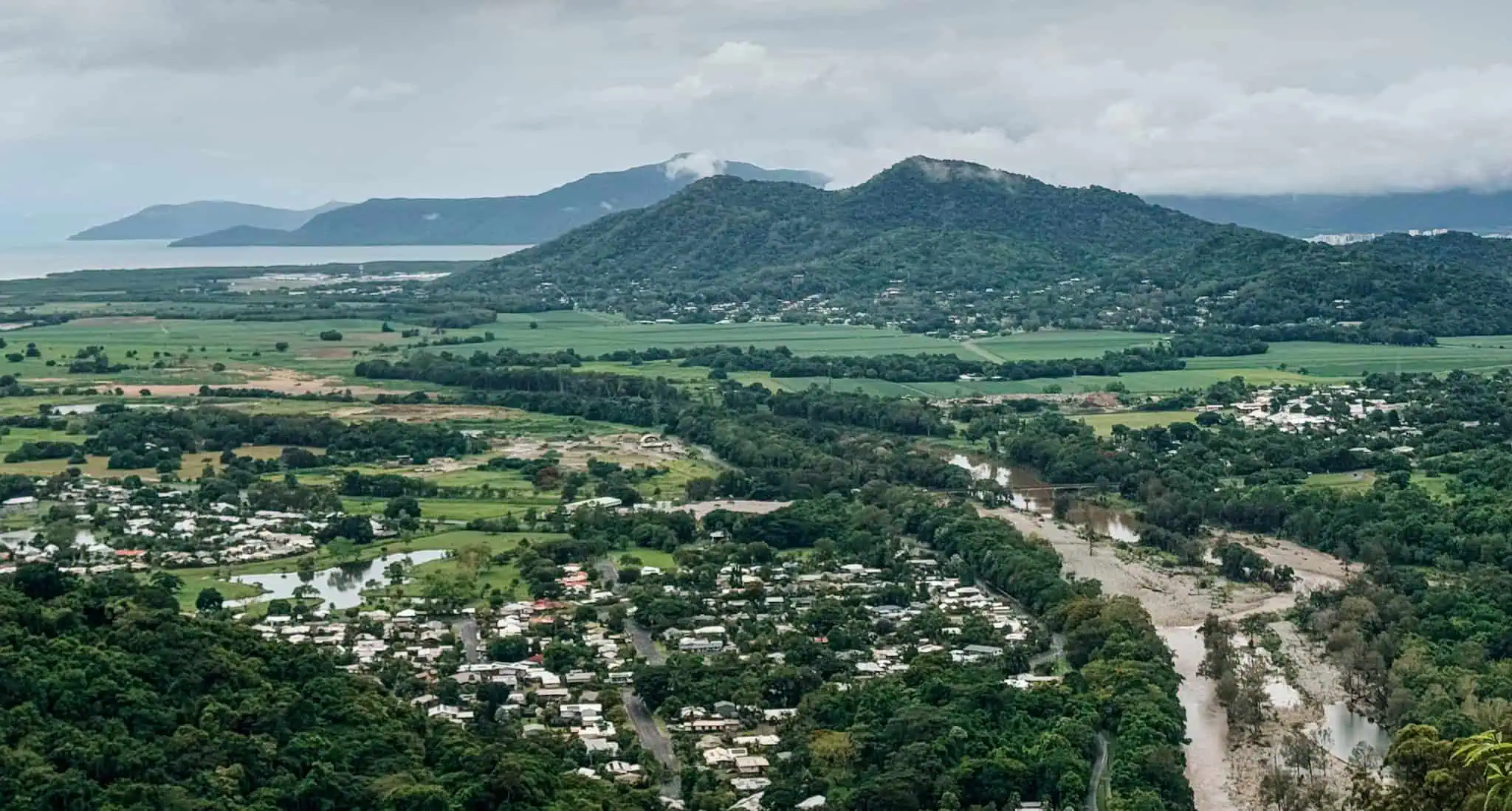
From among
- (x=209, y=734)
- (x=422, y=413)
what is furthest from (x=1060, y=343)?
(x=209, y=734)

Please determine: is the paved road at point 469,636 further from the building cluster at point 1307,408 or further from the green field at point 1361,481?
the building cluster at point 1307,408

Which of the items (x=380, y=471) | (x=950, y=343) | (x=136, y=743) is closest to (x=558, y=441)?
(x=380, y=471)

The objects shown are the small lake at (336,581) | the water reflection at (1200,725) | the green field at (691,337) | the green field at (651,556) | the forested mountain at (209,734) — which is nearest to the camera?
the forested mountain at (209,734)

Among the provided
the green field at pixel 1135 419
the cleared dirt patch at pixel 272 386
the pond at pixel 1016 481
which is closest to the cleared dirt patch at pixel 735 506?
the pond at pixel 1016 481

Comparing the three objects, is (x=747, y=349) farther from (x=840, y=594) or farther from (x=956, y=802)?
(x=956, y=802)

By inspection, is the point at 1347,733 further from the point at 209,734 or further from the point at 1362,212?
the point at 1362,212

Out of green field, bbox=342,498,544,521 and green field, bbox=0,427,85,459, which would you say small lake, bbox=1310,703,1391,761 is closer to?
green field, bbox=342,498,544,521

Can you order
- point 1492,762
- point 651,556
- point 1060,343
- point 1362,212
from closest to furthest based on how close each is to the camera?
point 1492,762
point 651,556
point 1060,343
point 1362,212
